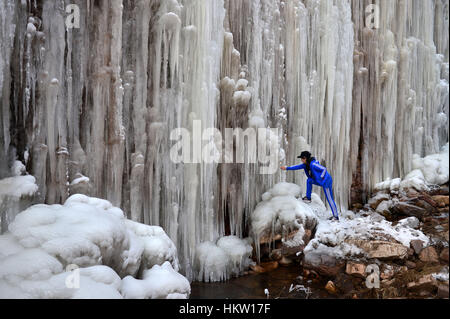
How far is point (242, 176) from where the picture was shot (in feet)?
18.5

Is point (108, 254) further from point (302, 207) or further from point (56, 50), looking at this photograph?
point (302, 207)

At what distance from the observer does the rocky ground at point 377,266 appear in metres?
4.18

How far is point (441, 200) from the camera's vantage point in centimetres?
630

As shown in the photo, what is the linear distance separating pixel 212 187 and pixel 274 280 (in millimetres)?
1550

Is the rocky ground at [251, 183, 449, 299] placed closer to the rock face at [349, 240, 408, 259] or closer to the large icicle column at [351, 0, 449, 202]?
the rock face at [349, 240, 408, 259]

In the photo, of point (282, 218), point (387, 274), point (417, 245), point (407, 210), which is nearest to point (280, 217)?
point (282, 218)

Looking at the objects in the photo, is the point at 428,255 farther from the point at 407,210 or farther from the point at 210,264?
the point at 210,264

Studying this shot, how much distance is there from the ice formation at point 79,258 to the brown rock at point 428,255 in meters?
3.39

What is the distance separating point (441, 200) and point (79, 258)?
617 centimetres

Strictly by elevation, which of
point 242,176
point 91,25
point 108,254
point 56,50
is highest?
point 91,25

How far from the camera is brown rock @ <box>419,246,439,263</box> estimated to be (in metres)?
4.59

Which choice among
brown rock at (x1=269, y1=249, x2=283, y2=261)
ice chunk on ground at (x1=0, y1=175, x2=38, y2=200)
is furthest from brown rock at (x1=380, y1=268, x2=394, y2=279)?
ice chunk on ground at (x1=0, y1=175, x2=38, y2=200)

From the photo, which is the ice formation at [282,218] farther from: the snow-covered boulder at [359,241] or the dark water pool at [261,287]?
the dark water pool at [261,287]
